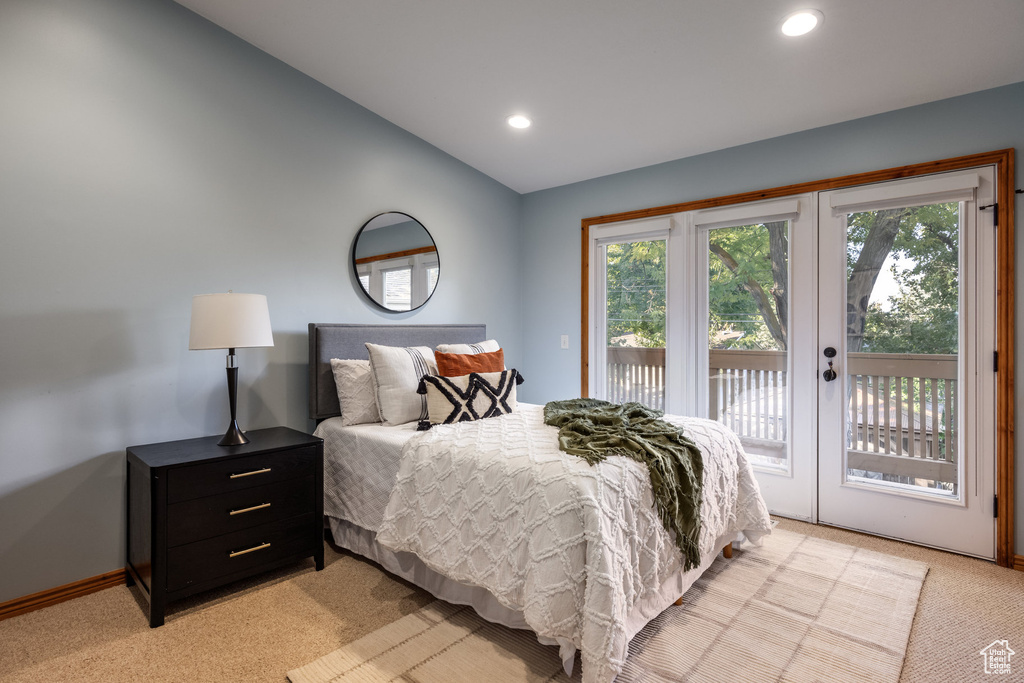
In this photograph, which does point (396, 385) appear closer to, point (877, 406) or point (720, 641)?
point (720, 641)

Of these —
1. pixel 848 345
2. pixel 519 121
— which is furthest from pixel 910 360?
pixel 519 121

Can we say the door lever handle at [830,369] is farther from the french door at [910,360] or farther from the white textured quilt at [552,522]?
the white textured quilt at [552,522]

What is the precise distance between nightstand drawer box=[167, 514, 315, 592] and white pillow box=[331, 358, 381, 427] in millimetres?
565

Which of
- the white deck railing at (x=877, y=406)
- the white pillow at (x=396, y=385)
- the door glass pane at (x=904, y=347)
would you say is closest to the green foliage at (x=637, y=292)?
the white deck railing at (x=877, y=406)

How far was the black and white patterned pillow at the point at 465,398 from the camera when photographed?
2.57 metres

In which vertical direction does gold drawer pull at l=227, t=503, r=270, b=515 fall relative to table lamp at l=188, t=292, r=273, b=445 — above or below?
below

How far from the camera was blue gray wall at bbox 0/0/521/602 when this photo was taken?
2.01m

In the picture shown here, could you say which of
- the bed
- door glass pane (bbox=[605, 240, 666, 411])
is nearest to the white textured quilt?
the bed

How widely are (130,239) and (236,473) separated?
46.3 inches

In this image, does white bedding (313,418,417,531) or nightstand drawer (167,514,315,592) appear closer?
nightstand drawer (167,514,315,592)

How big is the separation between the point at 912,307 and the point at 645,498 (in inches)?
84.9

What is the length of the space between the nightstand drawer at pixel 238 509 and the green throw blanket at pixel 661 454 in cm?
126

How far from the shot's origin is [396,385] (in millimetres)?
2727

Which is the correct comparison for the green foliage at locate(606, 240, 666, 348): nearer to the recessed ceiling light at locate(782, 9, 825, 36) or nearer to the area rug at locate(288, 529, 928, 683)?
the recessed ceiling light at locate(782, 9, 825, 36)
